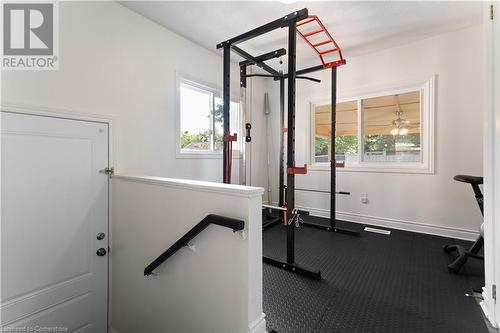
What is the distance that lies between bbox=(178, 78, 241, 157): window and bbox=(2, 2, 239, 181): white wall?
0.15 meters

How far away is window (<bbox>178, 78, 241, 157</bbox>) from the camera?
3180 mm

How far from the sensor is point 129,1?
2387 mm

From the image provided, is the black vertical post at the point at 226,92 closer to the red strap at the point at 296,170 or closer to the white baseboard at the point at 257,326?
the red strap at the point at 296,170

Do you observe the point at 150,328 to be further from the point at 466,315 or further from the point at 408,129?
the point at 408,129

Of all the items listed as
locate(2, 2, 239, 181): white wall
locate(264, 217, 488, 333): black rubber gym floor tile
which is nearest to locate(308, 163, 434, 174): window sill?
locate(264, 217, 488, 333): black rubber gym floor tile

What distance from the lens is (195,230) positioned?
1330mm

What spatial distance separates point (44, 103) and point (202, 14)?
1.82m

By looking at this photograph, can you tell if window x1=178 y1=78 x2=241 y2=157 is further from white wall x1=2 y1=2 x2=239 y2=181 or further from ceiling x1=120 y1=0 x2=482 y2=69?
ceiling x1=120 y1=0 x2=482 y2=69

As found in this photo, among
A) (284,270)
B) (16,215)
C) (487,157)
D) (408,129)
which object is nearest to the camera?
(487,157)

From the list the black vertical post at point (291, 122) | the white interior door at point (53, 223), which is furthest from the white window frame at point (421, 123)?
the white interior door at point (53, 223)

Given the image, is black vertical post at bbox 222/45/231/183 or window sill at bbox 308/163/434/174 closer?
black vertical post at bbox 222/45/231/183

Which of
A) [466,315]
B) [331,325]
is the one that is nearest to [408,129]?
[466,315]

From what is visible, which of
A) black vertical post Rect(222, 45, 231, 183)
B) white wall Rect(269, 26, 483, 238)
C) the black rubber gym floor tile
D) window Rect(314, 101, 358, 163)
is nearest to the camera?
the black rubber gym floor tile

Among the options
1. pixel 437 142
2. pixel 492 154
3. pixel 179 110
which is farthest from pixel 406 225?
pixel 179 110
